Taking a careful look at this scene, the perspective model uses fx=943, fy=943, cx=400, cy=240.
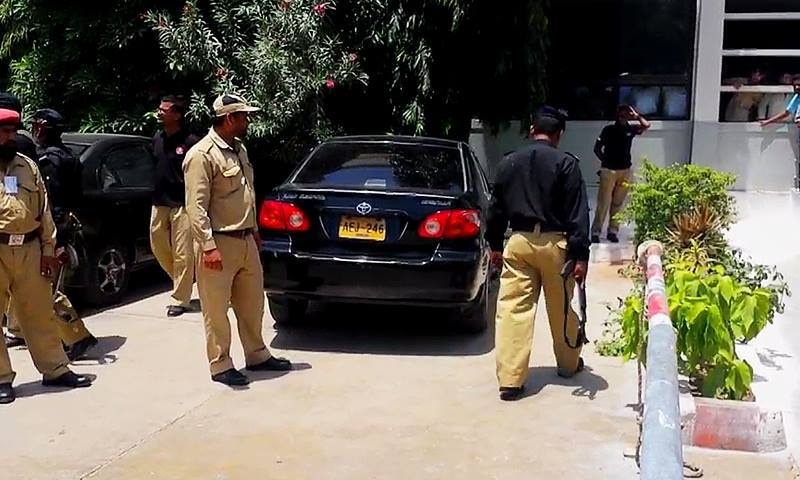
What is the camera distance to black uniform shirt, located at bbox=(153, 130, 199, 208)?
755cm

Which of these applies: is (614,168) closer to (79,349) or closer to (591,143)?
(591,143)

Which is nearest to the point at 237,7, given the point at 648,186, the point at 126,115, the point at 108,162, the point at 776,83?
the point at 126,115

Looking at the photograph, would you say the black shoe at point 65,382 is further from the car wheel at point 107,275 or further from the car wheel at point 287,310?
the car wheel at point 107,275

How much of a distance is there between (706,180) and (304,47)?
16.3 ft

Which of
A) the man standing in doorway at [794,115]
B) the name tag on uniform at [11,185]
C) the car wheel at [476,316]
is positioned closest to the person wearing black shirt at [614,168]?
the man standing in doorway at [794,115]

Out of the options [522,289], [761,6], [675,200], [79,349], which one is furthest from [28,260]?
[761,6]

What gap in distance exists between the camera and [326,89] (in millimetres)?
10906

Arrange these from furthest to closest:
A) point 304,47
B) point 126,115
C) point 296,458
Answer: point 126,115 < point 304,47 < point 296,458

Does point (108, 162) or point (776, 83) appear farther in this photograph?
point (776, 83)

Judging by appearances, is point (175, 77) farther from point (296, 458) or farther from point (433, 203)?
point (296, 458)

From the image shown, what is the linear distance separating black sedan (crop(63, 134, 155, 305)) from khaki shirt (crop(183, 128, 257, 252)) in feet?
6.82

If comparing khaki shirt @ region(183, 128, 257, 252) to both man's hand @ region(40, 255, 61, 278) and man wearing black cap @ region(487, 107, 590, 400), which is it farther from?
man wearing black cap @ region(487, 107, 590, 400)

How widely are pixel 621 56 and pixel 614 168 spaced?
13.2ft

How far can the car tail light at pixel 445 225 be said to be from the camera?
644cm
